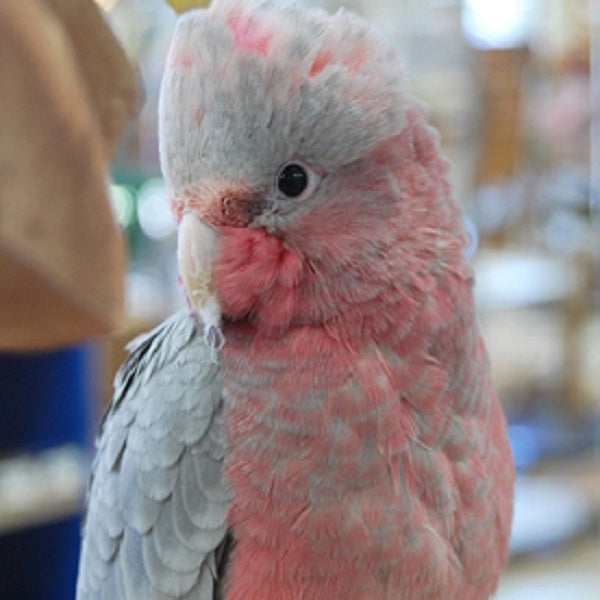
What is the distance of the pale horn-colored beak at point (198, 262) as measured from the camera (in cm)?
52

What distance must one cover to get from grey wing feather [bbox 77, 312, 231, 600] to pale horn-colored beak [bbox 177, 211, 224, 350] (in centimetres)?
5

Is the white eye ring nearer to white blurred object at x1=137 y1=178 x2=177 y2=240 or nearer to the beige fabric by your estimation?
the beige fabric

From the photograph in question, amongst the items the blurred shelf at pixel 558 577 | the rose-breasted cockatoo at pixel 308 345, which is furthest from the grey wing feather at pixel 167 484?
the blurred shelf at pixel 558 577

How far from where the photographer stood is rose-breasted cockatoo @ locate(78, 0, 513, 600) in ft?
1.68

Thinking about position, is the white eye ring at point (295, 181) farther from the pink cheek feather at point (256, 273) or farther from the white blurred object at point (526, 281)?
the white blurred object at point (526, 281)

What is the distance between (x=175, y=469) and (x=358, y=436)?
0.14m

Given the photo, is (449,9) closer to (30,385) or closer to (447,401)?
(30,385)

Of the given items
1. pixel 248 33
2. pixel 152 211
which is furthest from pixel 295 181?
pixel 152 211

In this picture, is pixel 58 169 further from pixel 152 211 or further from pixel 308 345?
pixel 152 211

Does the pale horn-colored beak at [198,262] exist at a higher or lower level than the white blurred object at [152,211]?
higher

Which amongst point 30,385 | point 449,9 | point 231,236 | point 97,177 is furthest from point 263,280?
point 449,9

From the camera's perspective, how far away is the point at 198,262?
53 centimetres

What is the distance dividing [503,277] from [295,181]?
2287mm

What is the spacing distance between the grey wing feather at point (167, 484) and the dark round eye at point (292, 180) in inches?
5.5
